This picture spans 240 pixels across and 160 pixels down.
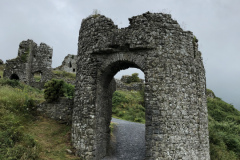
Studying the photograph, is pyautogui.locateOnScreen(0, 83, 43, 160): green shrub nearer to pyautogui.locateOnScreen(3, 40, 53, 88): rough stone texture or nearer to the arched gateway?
the arched gateway

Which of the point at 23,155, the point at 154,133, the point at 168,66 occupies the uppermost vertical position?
the point at 168,66

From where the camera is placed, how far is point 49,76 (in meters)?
22.7

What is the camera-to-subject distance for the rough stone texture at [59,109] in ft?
35.5

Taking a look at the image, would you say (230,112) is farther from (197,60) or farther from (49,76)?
(49,76)

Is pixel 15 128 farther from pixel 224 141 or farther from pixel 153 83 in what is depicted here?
pixel 224 141

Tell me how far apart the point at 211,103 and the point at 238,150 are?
12371 mm

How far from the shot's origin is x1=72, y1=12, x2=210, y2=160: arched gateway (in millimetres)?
7422

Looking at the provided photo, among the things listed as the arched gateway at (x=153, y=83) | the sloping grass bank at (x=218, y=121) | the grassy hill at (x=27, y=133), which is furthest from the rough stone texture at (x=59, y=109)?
the sloping grass bank at (x=218, y=121)

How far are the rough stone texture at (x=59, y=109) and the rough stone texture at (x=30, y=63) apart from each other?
11.9 meters

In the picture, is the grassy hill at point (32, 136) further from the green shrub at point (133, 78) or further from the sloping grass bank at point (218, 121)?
the green shrub at point (133, 78)

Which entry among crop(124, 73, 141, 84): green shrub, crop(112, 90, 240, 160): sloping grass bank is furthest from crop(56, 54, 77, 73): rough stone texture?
crop(112, 90, 240, 160): sloping grass bank

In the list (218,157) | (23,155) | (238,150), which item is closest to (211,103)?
(238,150)

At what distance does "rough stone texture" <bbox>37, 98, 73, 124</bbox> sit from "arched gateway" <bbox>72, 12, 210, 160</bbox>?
186 centimetres

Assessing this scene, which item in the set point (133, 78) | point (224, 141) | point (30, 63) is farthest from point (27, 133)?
point (133, 78)
